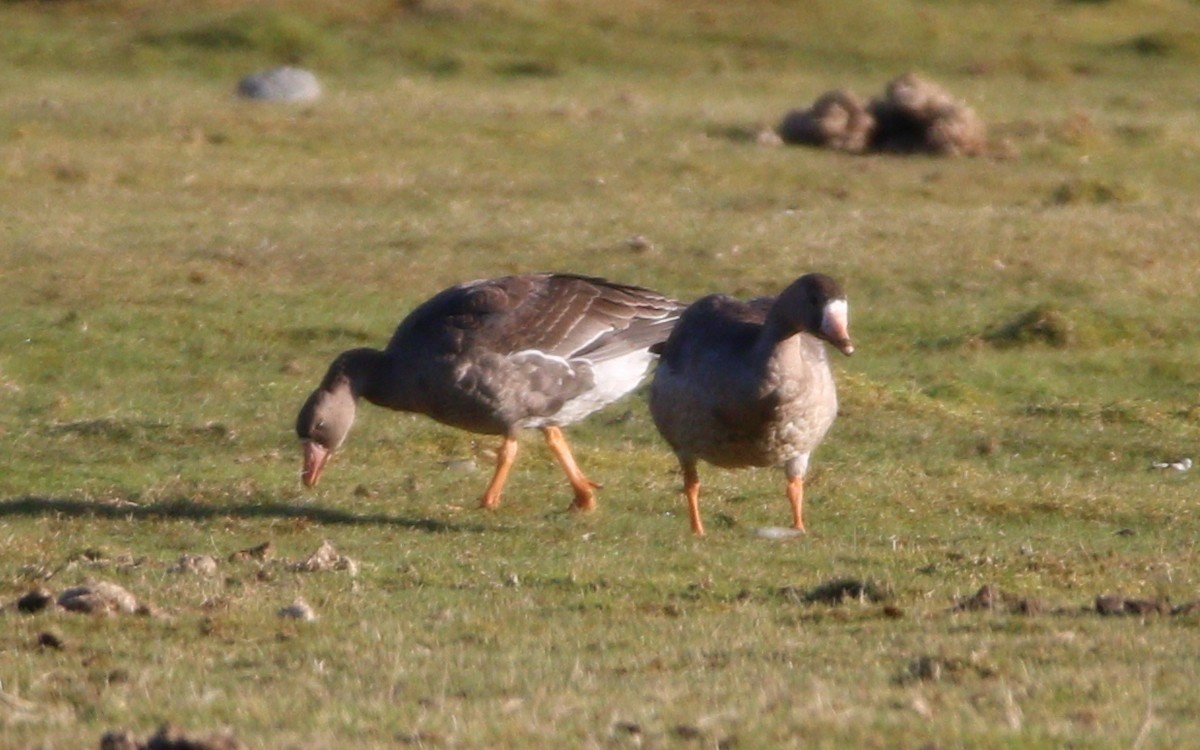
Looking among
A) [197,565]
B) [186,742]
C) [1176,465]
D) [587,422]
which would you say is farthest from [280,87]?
[186,742]

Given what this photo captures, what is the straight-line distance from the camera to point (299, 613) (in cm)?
746

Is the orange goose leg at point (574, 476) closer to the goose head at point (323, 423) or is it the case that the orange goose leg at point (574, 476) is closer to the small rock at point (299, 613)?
the goose head at point (323, 423)

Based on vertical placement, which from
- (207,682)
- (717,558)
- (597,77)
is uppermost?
(207,682)

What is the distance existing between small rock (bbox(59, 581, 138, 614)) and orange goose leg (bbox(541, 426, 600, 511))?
13.2 ft

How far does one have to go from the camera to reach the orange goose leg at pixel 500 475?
443 inches

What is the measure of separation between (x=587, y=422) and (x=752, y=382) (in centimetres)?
469

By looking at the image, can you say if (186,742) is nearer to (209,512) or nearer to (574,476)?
(209,512)

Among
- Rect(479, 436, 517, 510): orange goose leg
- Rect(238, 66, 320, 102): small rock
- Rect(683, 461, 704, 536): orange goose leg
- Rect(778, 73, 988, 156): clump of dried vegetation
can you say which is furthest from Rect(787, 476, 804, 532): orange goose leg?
Rect(238, 66, 320, 102): small rock

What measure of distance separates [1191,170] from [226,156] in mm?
12722

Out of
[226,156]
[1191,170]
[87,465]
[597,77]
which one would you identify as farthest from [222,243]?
[597,77]

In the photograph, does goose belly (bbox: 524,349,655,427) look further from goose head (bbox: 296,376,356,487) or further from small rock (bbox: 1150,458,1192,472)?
small rock (bbox: 1150,458,1192,472)

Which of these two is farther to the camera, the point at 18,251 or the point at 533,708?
the point at 18,251

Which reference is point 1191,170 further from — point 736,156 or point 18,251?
point 18,251

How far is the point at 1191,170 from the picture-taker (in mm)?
25109
